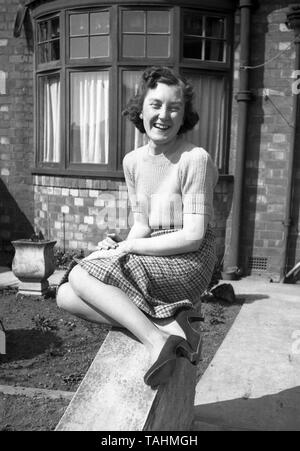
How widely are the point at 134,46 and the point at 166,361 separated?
18.8ft

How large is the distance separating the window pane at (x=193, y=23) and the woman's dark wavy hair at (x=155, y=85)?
15.8ft

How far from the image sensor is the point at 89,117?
763 cm

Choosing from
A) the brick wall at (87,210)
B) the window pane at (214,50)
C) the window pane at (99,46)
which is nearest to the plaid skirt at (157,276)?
the brick wall at (87,210)

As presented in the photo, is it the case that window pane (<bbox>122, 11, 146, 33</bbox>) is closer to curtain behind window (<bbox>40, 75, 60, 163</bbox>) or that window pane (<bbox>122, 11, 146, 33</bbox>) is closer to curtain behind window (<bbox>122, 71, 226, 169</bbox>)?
curtain behind window (<bbox>122, 71, 226, 169</bbox>)

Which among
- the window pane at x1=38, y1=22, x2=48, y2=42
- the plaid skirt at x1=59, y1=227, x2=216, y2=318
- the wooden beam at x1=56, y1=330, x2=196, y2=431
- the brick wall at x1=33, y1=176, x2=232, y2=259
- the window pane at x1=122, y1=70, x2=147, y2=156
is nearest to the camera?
the wooden beam at x1=56, y1=330, x2=196, y2=431

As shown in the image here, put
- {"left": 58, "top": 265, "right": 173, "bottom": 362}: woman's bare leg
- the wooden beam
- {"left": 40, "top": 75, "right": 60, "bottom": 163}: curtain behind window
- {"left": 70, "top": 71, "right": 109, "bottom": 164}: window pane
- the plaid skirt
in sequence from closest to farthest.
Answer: the wooden beam < {"left": 58, "top": 265, "right": 173, "bottom": 362}: woman's bare leg < the plaid skirt < {"left": 70, "top": 71, "right": 109, "bottom": 164}: window pane < {"left": 40, "top": 75, "right": 60, "bottom": 163}: curtain behind window

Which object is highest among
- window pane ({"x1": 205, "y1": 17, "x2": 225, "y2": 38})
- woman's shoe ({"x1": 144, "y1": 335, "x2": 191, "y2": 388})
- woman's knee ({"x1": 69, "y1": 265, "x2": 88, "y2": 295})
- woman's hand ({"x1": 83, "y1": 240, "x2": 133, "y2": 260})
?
window pane ({"x1": 205, "y1": 17, "x2": 225, "y2": 38})

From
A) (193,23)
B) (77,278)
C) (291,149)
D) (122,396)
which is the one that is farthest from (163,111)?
(193,23)

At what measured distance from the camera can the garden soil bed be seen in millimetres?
3275

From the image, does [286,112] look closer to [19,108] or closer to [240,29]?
[240,29]

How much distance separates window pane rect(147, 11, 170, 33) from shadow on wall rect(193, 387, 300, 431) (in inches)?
207

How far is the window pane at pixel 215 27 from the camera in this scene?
7.11 m

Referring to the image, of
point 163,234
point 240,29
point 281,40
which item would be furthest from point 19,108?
point 163,234

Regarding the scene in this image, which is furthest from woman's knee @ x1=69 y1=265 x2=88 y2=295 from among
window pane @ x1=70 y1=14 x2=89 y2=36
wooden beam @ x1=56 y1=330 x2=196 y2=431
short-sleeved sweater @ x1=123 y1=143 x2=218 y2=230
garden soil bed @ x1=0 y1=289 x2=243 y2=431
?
window pane @ x1=70 y1=14 x2=89 y2=36
